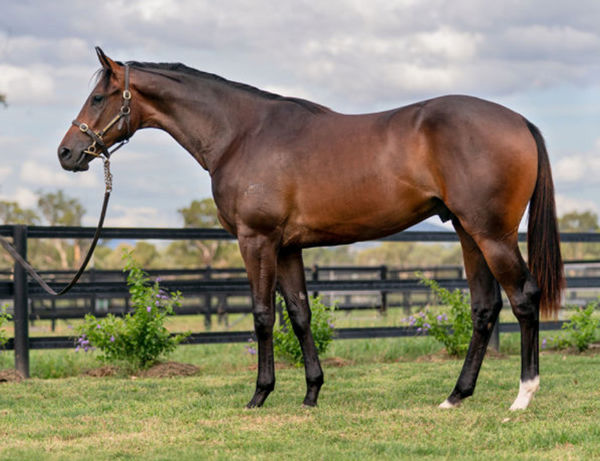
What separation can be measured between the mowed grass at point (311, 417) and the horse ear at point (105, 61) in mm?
2392

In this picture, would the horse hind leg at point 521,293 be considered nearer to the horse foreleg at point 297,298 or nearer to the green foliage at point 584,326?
the horse foreleg at point 297,298

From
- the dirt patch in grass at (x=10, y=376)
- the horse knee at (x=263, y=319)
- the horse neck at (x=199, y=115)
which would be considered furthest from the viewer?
the dirt patch in grass at (x=10, y=376)

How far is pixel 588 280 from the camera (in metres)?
8.67

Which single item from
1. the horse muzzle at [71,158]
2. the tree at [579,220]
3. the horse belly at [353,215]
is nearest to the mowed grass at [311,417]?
the horse belly at [353,215]

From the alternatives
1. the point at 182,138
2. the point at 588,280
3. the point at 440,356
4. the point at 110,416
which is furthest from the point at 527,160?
the point at 588,280

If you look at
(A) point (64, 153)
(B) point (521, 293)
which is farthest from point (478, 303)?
(A) point (64, 153)

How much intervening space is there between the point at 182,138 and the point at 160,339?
8.28 ft

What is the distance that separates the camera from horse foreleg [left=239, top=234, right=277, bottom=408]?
477 centimetres

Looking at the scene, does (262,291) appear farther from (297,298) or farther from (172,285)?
(172,285)

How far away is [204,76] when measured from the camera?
5.33 metres

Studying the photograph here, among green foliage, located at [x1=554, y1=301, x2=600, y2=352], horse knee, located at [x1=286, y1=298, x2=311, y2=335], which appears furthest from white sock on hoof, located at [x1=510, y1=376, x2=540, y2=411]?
green foliage, located at [x1=554, y1=301, x2=600, y2=352]

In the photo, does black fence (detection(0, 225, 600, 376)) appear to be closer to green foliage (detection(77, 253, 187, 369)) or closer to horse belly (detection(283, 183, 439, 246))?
green foliage (detection(77, 253, 187, 369))

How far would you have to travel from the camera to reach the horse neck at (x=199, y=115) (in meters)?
5.14

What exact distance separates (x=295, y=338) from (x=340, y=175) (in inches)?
111
